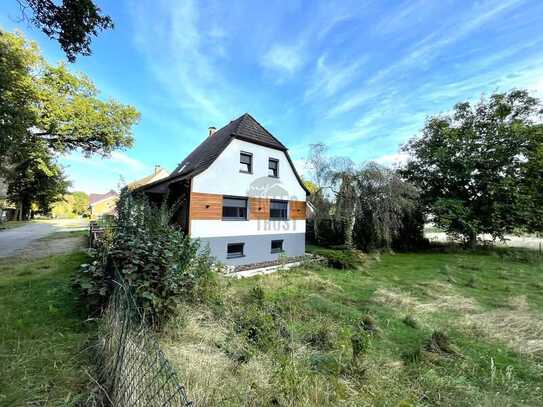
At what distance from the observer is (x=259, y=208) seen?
11.5 metres

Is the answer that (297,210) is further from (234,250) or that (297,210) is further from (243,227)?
(234,250)

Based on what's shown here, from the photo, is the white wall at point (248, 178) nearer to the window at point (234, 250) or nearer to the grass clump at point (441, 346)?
the window at point (234, 250)

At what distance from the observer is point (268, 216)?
11.9 metres

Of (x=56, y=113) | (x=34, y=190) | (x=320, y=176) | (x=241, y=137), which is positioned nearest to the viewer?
(x=241, y=137)

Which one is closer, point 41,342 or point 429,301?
point 41,342

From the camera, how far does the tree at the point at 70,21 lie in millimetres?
4133

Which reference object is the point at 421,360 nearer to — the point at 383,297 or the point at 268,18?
the point at 383,297

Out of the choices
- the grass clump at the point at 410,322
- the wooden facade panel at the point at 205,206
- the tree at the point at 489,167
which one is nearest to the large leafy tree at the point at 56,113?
the wooden facade panel at the point at 205,206

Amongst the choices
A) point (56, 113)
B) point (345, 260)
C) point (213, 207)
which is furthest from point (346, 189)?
point (56, 113)

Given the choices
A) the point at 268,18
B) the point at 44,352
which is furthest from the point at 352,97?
the point at 44,352

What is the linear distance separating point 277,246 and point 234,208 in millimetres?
3430

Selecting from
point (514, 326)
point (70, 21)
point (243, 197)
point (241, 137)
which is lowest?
point (514, 326)

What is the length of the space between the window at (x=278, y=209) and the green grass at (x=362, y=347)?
5514 mm

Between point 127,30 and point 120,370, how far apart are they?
26.5ft
